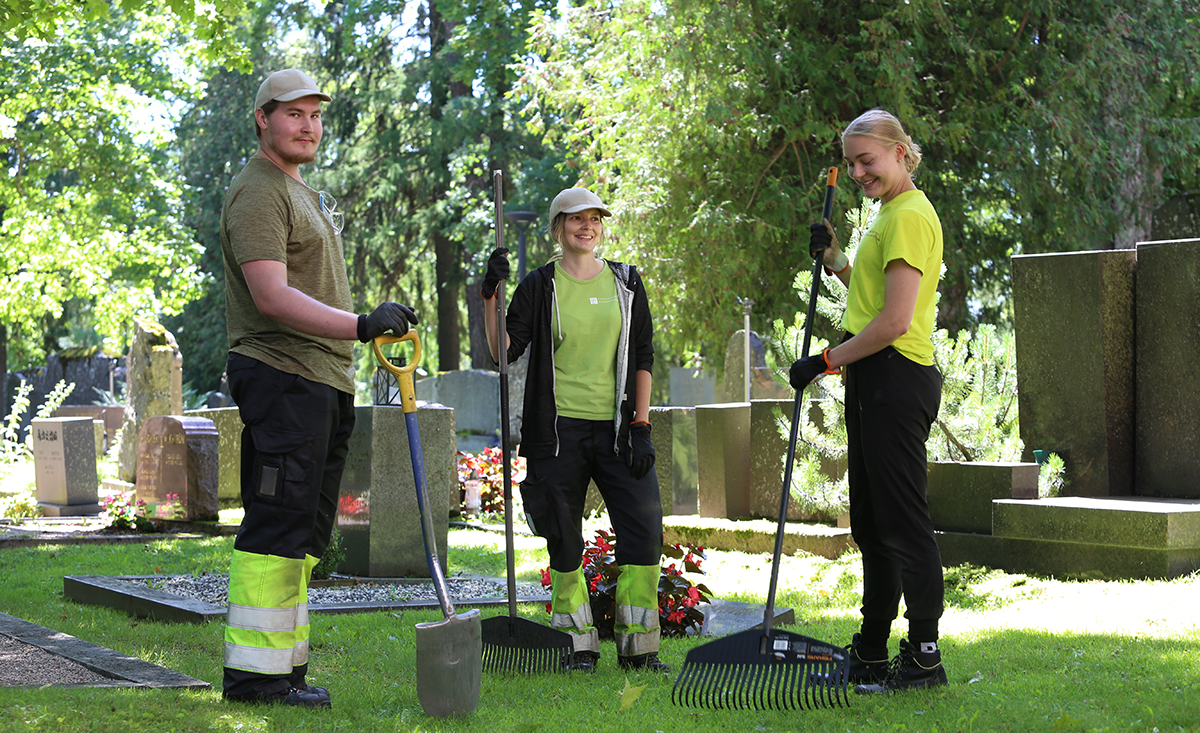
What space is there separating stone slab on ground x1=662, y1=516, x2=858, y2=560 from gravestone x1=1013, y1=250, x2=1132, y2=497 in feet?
5.08

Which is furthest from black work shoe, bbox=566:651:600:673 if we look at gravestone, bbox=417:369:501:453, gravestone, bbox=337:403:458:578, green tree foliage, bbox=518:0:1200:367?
gravestone, bbox=417:369:501:453

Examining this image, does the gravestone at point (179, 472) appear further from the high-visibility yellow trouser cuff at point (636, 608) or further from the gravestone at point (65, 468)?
the high-visibility yellow trouser cuff at point (636, 608)

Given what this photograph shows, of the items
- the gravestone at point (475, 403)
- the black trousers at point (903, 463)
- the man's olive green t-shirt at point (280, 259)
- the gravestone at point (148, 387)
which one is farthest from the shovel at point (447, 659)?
the gravestone at point (475, 403)

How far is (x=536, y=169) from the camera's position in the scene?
25.0 m

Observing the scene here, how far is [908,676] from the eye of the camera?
A: 400cm

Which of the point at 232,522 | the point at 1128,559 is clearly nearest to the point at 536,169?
the point at 232,522

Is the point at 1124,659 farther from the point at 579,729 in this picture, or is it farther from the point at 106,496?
the point at 106,496

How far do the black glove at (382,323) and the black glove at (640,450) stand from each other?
126cm

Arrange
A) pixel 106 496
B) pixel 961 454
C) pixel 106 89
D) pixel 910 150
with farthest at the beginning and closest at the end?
pixel 106 89
pixel 106 496
pixel 961 454
pixel 910 150

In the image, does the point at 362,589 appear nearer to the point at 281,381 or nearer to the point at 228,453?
the point at 281,381

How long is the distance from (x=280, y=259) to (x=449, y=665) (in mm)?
1436

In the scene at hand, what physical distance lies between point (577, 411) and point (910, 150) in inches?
63.8

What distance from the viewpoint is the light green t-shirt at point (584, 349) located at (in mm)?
4719

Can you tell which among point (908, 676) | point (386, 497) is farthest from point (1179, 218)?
point (908, 676)
